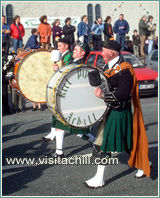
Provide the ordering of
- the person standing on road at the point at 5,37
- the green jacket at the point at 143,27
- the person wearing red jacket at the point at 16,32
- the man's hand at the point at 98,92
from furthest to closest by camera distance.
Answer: the green jacket at the point at 143,27 → the person wearing red jacket at the point at 16,32 → the person standing on road at the point at 5,37 → the man's hand at the point at 98,92

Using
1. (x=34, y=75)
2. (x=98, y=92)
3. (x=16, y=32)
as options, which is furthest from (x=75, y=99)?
(x=16, y=32)

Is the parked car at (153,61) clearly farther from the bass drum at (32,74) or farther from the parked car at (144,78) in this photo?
the bass drum at (32,74)

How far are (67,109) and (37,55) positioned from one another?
1667mm

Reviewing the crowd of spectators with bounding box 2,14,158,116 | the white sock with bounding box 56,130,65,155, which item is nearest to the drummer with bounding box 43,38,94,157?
the white sock with bounding box 56,130,65,155

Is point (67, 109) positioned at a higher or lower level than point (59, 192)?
higher

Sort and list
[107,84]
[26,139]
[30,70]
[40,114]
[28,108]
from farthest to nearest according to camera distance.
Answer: [28,108] < [40,114] < [26,139] < [30,70] < [107,84]

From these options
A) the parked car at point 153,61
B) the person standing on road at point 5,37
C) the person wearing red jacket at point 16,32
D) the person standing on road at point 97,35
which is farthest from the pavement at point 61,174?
the person standing on road at point 97,35

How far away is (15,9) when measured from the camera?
27000 millimetres

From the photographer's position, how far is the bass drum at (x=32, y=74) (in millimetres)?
5898

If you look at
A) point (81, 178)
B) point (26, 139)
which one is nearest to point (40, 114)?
point (26, 139)

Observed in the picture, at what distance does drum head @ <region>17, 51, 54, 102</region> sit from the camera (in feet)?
19.4

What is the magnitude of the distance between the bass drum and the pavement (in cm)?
100

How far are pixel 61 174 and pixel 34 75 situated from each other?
1578 millimetres

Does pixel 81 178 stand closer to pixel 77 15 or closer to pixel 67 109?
pixel 67 109
